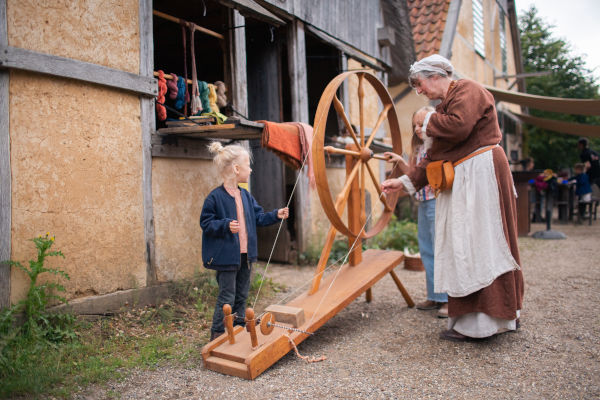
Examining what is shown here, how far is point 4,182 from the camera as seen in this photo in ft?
8.78

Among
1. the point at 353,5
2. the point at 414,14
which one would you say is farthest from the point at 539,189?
the point at 353,5

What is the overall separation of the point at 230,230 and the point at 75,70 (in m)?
1.65

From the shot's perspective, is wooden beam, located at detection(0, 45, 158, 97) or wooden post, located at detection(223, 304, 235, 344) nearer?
wooden post, located at detection(223, 304, 235, 344)

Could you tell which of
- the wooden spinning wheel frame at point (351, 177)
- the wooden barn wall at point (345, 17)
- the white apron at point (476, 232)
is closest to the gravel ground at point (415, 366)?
the white apron at point (476, 232)

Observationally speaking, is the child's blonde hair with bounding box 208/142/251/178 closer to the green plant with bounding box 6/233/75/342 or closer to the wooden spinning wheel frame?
the wooden spinning wheel frame

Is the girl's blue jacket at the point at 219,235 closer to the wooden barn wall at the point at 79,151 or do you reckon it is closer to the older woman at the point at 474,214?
the wooden barn wall at the point at 79,151

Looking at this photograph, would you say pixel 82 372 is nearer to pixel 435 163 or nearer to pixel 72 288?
pixel 72 288

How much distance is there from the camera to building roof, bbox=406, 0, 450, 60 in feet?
30.0

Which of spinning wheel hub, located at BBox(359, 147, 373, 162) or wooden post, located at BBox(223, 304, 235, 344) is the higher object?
spinning wheel hub, located at BBox(359, 147, 373, 162)

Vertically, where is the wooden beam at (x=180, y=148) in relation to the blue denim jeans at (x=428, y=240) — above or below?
above

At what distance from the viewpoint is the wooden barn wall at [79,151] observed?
9.16ft

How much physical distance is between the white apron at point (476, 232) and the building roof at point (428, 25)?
6960 millimetres

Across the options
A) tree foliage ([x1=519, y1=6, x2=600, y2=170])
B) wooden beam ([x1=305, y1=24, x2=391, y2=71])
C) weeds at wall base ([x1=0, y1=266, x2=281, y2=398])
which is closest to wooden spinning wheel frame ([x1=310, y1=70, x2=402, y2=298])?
weeds at wall base ([x1=0, y1=266, x2=281, y2=398])

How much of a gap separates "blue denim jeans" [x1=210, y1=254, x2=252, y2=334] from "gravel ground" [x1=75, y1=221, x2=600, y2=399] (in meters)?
0.35
